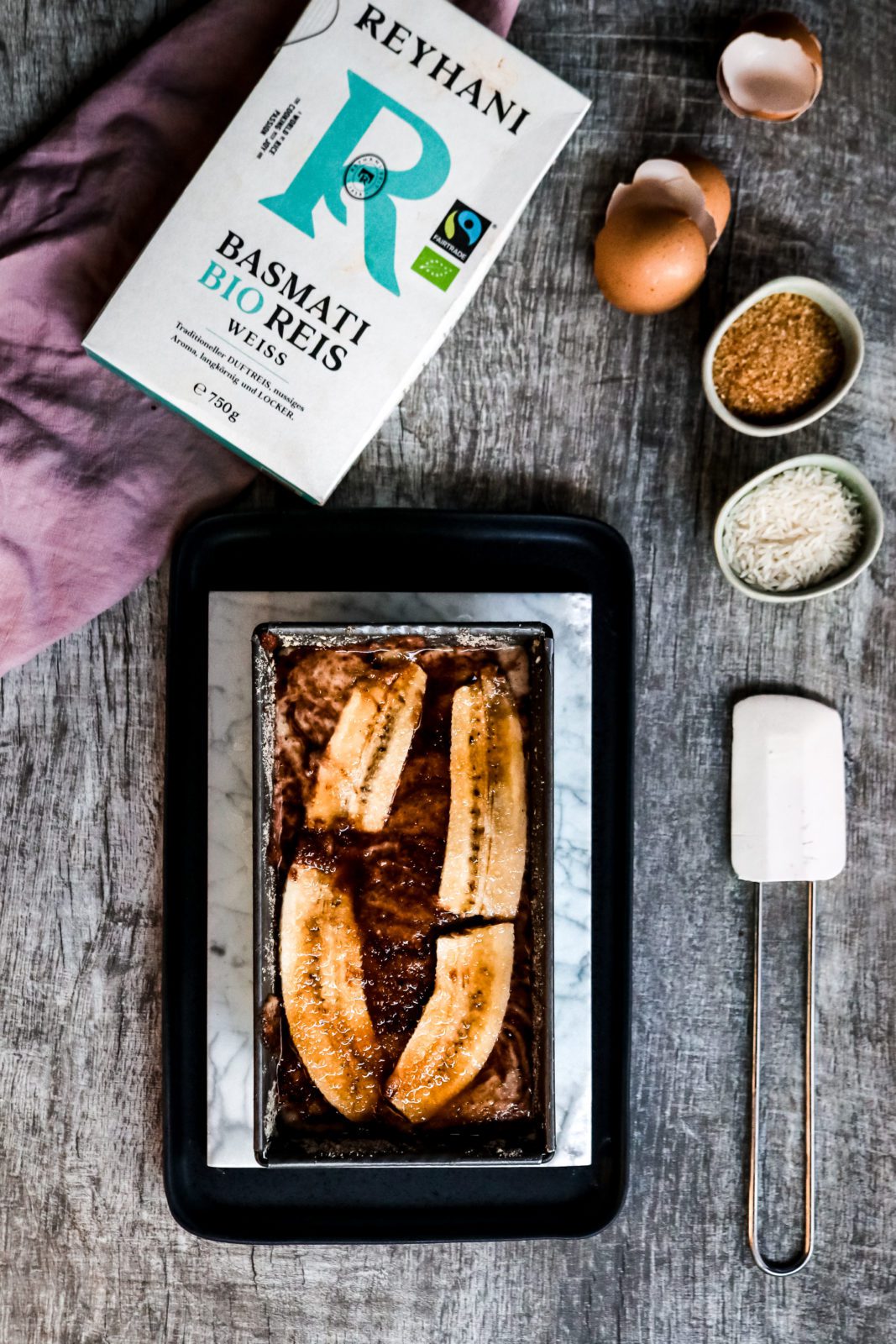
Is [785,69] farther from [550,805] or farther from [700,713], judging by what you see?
[550,805]

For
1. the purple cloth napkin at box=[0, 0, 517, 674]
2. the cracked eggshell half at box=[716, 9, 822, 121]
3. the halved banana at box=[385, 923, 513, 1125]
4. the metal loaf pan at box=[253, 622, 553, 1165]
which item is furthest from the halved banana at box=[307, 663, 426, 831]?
the cracked eggshell half at box=[716, 9, 822, 121]

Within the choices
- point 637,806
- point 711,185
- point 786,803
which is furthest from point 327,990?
point 711,185

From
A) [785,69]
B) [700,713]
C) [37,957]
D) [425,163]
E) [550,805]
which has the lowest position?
[37,957]

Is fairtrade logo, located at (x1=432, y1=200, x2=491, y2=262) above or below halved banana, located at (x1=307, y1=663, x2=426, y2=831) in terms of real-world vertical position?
above

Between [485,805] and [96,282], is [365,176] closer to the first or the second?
[96,282]

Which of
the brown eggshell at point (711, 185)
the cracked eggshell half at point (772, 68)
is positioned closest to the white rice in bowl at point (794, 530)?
the brown eggshell at point (711, 185)

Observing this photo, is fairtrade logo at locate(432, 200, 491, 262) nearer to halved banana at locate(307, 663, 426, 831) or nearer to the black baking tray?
the black baking tray

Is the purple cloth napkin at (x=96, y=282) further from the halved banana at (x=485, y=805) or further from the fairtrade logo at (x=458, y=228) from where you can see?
the halved banana at (x=485, y=805)

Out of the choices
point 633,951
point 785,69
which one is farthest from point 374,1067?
point 785,69
